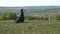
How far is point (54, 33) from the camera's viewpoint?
1248 centimetres

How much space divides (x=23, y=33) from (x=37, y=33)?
85 centimetres

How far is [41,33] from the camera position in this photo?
12.3m

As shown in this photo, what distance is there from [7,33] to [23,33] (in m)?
0.96

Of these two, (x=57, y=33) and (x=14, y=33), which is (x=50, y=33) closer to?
(x=57, y=33)

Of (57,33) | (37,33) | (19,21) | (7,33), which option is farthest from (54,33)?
(19,21)

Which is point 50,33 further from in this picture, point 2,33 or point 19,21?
point 19,21

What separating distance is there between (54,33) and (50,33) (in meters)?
0.25

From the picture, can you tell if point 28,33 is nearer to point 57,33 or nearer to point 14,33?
point 14,33

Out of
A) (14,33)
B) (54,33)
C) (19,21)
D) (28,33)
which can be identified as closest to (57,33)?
(54,33)

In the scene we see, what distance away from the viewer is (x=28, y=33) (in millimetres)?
12484

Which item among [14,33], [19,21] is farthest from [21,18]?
[14,33]

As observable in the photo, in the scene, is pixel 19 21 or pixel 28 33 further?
pixel 19 21

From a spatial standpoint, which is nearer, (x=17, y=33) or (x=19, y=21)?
(x=17, y=33)

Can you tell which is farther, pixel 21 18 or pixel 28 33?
pixel 21 18
